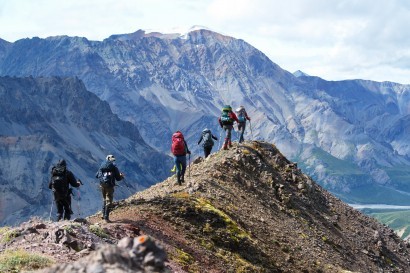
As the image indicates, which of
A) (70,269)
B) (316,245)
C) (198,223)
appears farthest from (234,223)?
(70,269)

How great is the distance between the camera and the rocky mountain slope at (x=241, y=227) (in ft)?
64.4

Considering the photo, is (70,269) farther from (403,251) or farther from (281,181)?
(403,251)

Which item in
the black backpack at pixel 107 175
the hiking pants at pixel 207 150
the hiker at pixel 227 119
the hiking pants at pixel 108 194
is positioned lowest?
the hiking pants at pixel 108 194

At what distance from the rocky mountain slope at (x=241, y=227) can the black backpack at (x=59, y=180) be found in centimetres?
212

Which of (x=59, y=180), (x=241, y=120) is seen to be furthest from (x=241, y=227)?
(x=241, y=120)

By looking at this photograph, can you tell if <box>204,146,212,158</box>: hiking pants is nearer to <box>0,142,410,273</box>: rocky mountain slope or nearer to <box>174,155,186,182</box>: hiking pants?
<box>0,142,410,273</box>: rocky mountain slope

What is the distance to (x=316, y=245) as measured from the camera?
33.0m

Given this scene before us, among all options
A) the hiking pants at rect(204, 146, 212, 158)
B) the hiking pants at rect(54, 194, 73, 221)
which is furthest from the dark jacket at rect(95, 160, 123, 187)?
the hiking pants at rect(204, 146, 212, 158)

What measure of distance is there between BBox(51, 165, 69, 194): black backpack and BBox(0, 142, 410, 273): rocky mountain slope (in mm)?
2125

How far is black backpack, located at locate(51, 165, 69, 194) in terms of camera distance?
26.3 m


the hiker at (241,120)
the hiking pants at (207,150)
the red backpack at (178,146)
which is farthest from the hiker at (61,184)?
the hiker at (241,120)

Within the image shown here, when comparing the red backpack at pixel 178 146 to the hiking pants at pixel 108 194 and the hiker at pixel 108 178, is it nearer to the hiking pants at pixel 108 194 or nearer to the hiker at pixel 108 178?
the hiker at pixel 108 178

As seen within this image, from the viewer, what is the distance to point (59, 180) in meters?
26.3

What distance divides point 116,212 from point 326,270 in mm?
11675
